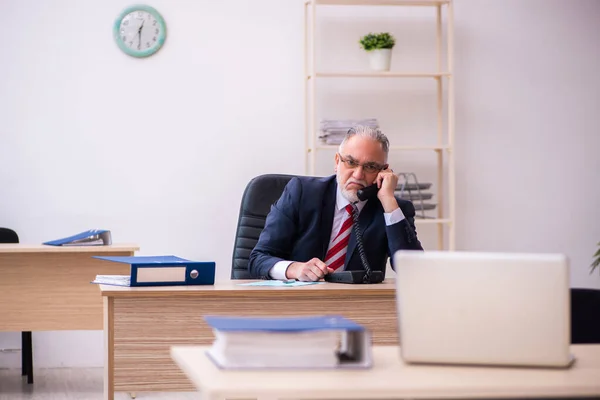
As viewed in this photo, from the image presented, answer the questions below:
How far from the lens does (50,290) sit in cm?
387

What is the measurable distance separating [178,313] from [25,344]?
88.5 inches

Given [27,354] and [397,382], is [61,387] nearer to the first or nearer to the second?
[27,354]

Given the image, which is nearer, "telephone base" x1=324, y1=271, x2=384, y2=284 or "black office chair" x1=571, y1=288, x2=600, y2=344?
"black office chair" x1=571, y1=288, x2=600, y2=344

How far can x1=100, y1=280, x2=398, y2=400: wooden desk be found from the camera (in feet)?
7.63

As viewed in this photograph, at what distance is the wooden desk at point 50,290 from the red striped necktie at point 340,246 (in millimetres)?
1138

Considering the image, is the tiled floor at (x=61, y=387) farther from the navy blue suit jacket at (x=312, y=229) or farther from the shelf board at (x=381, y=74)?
the shelf board at (x=381, y=74)

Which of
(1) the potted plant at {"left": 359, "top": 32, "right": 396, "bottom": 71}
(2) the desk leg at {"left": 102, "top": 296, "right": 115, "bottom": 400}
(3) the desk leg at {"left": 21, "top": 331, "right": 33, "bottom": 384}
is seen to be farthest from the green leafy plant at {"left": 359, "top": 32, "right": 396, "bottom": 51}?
(2) the desk leg at {"left": 102, "top": 296, "right": 115, "bottom": 400}

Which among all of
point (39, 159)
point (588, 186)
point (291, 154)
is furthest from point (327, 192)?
point (588, 186)

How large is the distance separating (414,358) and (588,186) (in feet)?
13.2

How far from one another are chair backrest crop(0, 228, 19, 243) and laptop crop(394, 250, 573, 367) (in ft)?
10.9

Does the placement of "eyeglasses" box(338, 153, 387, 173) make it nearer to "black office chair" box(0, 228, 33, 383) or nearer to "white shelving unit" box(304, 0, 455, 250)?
"white shelving unit" box(304, 0, 455, 250)

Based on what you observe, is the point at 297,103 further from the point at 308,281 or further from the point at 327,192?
the point at 308,281

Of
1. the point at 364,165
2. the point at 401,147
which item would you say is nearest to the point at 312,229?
the point at 364,165

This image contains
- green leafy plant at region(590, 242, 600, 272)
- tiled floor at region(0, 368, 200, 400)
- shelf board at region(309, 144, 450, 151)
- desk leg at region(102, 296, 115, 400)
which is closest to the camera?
desk leg at region(102, 296, 115, 400)
